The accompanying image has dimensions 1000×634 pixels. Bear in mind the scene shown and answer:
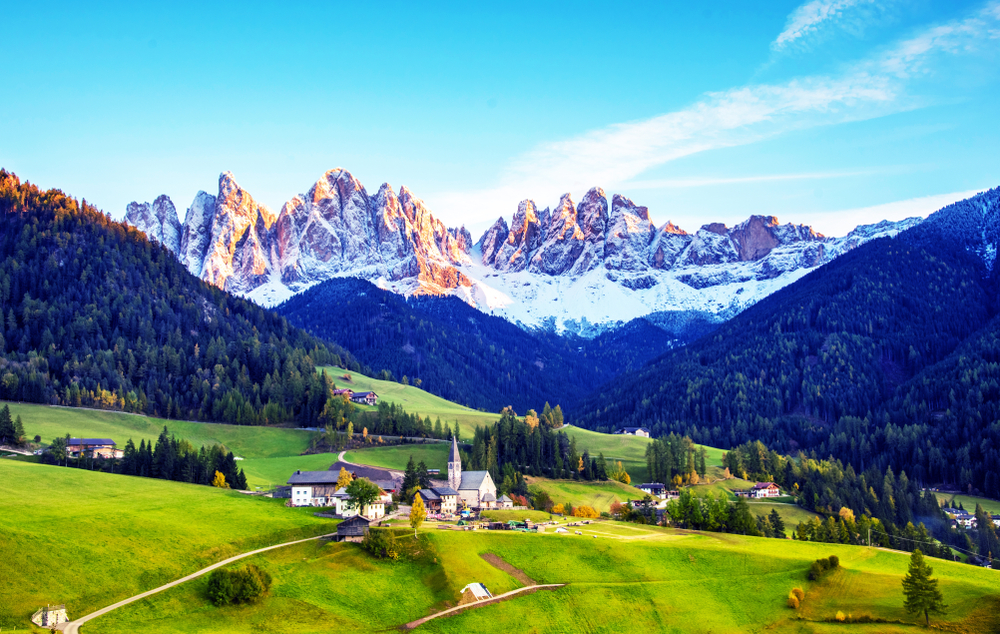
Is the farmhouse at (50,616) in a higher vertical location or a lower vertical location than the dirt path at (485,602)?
higher

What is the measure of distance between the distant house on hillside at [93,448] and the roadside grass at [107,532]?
19.1m

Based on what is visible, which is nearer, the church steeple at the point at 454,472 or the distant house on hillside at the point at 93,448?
the church steeple at the point at 454,472

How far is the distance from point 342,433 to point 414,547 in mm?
98423

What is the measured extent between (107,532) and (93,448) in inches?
2353

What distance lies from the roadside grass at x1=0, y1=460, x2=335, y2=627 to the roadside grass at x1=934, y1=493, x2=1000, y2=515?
137240mm

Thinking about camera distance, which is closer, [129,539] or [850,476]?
[129,539]

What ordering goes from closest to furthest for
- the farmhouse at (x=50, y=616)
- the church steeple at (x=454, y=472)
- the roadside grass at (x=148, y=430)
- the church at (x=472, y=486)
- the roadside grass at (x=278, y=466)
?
1. the farmhouse at (x=50, y=616)
2. the church at (x=472, y=486)
3. the church steeple at (x=454, y=472)
4. the roadside grass at (x=278, y=466)
5. the roadside grass at (x=148, y=430)

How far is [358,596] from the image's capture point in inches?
3130

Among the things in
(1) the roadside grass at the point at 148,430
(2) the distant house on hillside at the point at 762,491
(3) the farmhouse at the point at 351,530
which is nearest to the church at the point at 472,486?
(3) the farmhouse at the point at 351,530

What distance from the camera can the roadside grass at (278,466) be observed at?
139 metres

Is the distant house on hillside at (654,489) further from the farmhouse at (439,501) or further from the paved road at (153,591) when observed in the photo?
the paved road at (153,591)

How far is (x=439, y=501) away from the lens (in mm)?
120875

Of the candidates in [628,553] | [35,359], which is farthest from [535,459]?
[35,359]

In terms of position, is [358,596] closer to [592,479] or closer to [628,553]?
[628,553]
